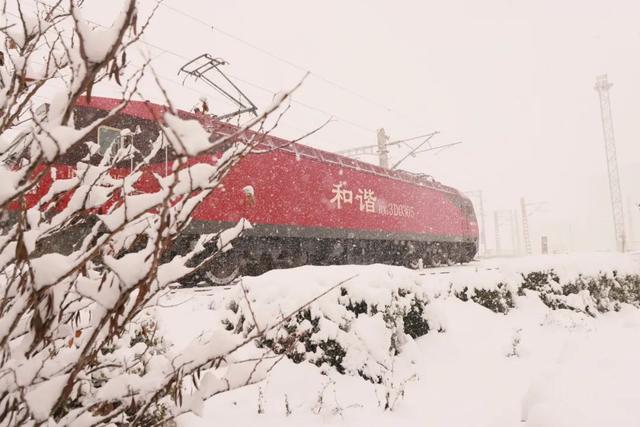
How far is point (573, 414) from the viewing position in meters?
2.65

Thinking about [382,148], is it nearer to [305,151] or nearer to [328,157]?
[328,157]

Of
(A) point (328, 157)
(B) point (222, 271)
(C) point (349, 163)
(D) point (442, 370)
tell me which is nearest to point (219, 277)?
(B) point (222, 271)

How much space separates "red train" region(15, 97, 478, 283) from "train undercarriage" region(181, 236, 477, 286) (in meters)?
0.02

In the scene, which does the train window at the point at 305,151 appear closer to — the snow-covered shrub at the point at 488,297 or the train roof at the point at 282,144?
the train roof at the point at 282,144

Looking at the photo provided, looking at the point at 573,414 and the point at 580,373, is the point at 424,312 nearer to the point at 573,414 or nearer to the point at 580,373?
the point at 580,373

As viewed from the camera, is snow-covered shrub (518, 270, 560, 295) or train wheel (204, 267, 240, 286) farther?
train wheel (204, 267, 240, 286)

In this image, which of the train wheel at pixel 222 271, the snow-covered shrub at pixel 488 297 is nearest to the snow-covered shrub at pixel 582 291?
the snow-covered shrub at pixel 488 297

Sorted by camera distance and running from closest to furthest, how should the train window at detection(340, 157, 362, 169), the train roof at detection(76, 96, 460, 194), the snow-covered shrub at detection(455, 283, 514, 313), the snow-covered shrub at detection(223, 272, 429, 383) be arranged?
1. the snow-covered shrub at detection(223, 272, 429, 383)
2. the snow-covered shrub at detection(455, 283, 514, 313)
3. the train roof at detection(76, 96, 460, 194)
4. the train window at detection(340, 157, 362, 169)

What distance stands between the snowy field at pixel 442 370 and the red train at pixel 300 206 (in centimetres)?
226

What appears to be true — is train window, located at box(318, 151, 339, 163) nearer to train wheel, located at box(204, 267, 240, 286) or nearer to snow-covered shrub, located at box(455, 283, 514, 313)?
train wheel, located at box(204, 267, 240, 286)

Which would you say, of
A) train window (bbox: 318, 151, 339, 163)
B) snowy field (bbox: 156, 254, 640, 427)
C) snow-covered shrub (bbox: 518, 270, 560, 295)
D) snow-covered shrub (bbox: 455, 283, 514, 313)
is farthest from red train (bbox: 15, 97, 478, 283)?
snow-covered shrub (bbox: 518, 270, 560, 295)

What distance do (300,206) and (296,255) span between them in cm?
115

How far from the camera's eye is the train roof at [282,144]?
6805mm

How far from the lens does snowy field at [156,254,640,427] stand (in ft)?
9.83
